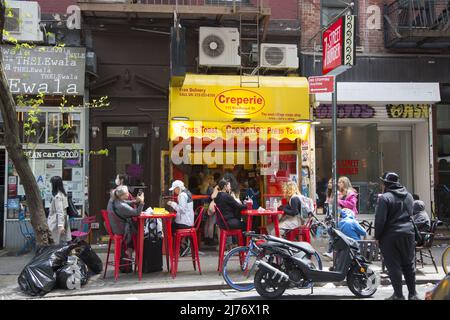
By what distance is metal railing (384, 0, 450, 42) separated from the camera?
1233cm

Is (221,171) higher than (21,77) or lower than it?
lower

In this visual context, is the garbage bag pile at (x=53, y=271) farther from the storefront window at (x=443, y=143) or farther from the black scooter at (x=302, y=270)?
Answer: the storefront window at (x=443, y=143)

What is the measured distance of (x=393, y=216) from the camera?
6.69 metres

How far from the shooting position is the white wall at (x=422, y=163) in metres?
12.9

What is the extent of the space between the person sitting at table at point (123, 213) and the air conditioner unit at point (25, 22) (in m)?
5.14

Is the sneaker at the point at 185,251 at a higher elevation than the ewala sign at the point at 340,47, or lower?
lower

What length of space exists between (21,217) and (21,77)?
329 centimetres

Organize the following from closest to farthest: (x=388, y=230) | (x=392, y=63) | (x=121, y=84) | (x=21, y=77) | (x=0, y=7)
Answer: (x=388, y=230), (x=0, y=7), (x=21, y=77), (x=121, y=84), (x=392, y=63)

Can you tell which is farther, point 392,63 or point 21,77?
point 392,63

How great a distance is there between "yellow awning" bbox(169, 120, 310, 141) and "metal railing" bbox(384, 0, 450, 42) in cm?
367

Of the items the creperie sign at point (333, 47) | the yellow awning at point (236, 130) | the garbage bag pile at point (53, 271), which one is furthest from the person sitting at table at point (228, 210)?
the creperie sign at point (333, 47)

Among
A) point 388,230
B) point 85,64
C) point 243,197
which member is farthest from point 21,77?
point 388,230

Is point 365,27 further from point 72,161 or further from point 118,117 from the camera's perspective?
point 72,161

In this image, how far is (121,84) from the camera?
11.8 metres
